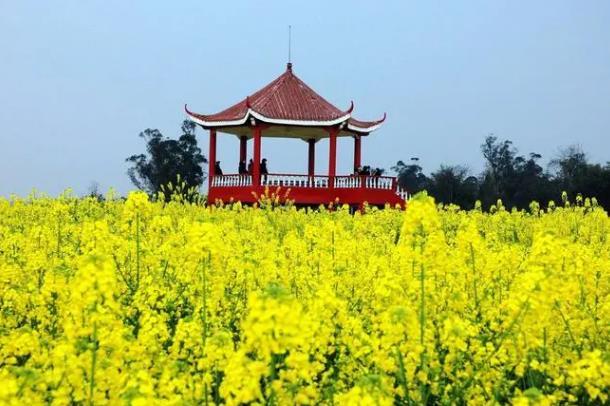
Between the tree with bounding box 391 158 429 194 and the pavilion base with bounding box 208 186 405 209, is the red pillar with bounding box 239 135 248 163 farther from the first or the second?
the tree with bounding box 391 158 429 194

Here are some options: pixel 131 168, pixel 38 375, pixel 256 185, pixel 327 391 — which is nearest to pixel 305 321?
pixel 327 391

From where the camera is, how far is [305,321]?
2387 mm

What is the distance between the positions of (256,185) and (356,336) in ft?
60.7

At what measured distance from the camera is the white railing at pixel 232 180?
2289cm

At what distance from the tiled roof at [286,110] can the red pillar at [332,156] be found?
604mm

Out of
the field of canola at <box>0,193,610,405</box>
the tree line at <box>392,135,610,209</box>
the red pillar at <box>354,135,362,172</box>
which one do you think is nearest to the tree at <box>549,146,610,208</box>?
the tree line at <box>392,135,610,209</box>

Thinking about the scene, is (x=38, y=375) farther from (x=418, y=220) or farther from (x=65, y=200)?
(x=65, y=200)

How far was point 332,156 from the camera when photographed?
23.5m

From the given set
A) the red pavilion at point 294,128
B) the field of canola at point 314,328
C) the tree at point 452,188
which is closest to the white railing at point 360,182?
the red pavilion at point 294,128

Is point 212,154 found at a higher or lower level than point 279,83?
lower

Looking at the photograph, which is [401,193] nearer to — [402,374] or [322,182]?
[322,182]

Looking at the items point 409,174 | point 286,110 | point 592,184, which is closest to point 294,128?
point 286,110

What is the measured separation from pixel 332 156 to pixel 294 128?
2.64 metres

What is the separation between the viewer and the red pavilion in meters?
22.6
